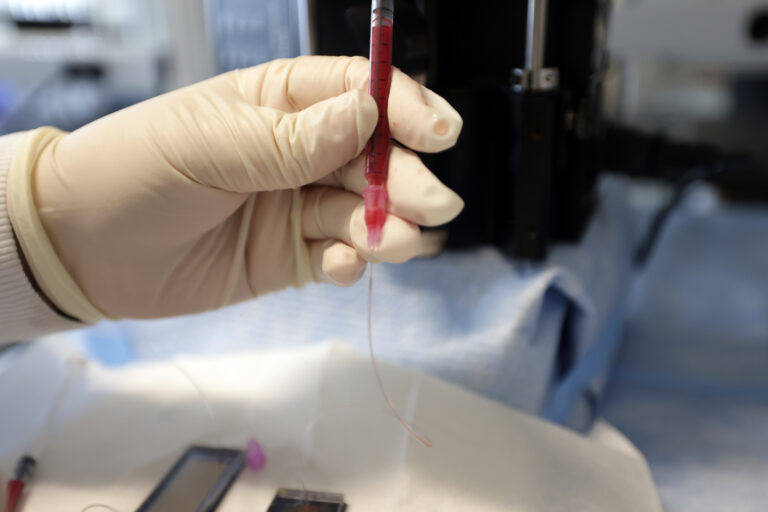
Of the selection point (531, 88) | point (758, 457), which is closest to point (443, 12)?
point (531, 88)

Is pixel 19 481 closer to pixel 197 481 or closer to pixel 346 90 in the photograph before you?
pixel 197 481

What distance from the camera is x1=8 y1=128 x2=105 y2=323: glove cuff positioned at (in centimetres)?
43

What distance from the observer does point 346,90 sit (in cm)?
42

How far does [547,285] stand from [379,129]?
0.82 feet

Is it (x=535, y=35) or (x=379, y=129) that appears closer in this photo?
(x=379, y=129)

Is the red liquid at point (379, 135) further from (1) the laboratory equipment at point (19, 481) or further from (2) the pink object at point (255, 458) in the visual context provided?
(1) the laboratory equipment at point (19, 481)

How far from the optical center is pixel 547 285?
56 cm

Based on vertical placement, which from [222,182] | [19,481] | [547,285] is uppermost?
[222,182]

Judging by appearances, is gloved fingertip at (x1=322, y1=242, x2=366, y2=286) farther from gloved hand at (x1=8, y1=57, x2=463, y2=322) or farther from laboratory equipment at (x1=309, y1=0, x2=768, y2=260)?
laboratory equipment at (x1=309, y1=0, x2=768, y2=260)

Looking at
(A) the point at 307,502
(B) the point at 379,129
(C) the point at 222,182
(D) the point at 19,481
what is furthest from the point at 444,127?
(D) the point at 19,481

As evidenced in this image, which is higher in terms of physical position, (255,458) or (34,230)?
(34,230)

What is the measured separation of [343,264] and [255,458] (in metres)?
0.18

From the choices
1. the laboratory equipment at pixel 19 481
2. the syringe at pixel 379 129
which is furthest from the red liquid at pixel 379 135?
the laboratory equipment at pixel 19 481

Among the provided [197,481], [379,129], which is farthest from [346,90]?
[197,481]
